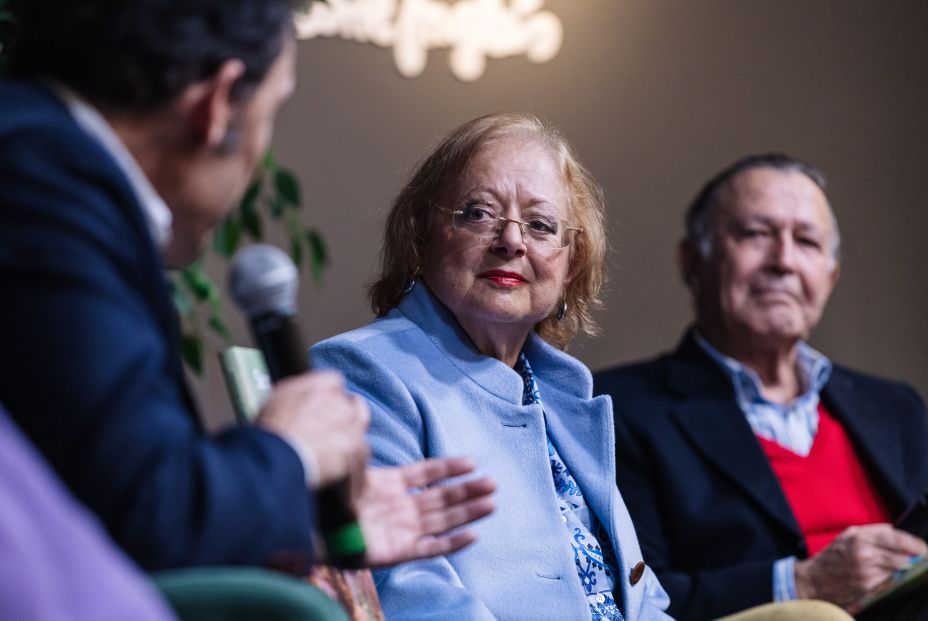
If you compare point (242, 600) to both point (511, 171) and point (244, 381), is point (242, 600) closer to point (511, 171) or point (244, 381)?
point (244, 381)

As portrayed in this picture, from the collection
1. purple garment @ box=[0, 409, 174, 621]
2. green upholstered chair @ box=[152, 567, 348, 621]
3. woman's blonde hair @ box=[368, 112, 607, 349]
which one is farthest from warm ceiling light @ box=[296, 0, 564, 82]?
purple garment @ box=[0, 409, 174, 621]

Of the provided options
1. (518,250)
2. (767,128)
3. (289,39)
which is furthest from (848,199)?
(289,39)

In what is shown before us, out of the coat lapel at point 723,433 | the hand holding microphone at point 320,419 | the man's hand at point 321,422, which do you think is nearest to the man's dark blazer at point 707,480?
the coat lapel at point 723,433

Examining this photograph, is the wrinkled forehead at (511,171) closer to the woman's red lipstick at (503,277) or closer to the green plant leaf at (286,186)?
the woman's red lipstick at (503,277)

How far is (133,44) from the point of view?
3.09 feet

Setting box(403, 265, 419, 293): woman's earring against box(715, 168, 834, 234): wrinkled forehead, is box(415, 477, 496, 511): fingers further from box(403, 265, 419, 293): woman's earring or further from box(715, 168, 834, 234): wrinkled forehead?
box(715, 168, 834, 234): wrinkled forehead

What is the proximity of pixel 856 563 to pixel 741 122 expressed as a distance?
8.53 feet

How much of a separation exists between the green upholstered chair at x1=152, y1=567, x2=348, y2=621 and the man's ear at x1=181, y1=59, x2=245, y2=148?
1.31 feet

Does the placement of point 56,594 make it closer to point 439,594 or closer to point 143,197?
point 143,197

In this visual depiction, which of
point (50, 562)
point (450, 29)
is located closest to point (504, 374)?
point (50, 562)

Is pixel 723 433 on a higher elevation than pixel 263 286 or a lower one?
lower

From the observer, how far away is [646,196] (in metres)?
4.50

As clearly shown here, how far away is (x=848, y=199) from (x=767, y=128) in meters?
0.41

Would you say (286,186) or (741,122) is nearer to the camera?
(286,186)
